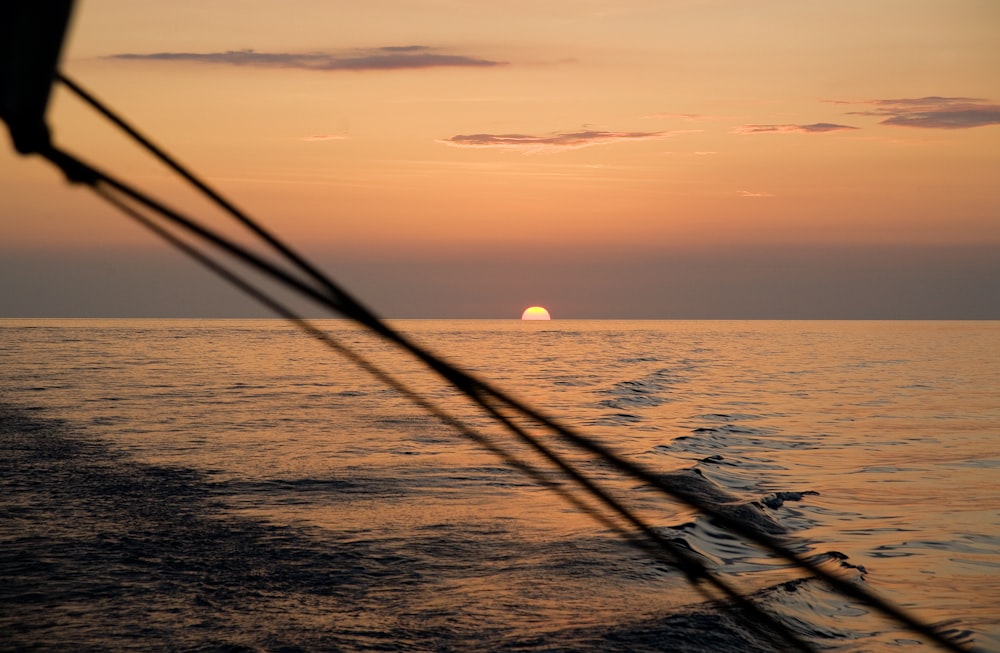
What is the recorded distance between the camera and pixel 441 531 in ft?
44.1

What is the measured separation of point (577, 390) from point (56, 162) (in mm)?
42238

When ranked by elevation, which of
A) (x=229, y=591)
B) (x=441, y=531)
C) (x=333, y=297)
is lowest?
(x=229, y=591)

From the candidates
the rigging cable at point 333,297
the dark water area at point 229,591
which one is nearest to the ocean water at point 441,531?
the dark water area at point 229,591

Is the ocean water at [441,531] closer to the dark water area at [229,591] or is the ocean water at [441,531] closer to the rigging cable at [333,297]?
the dark water area at [229,591]

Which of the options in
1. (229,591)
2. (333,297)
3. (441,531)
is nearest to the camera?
(333,297)

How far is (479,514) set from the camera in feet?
48.9

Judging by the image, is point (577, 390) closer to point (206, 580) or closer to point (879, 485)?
point (879, 485)

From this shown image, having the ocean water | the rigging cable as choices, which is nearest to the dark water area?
the ocean water

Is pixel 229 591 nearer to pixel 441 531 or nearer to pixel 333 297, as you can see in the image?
pixel 441 531

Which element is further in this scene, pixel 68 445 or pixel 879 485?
pixel 68 445

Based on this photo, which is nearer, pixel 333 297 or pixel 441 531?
pixel 333 297

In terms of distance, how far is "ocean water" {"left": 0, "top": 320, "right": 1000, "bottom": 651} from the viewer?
9.38 meters

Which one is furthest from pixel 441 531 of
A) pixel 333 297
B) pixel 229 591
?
pixel 333 297

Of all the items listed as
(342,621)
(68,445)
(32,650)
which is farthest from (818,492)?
(68,445)
